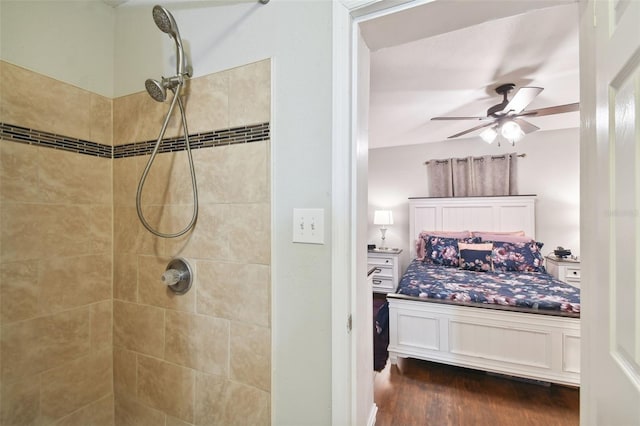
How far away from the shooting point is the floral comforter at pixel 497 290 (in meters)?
2.04

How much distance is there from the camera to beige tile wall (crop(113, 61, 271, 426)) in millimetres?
993

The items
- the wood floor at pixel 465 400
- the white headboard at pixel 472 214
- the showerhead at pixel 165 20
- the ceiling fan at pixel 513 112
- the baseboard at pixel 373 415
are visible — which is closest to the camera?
the showerhead at pixel 165 20

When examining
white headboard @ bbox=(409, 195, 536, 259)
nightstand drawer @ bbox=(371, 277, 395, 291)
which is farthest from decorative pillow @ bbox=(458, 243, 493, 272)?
nightstand drawer @ bbox=(371, 277, 395, 291)

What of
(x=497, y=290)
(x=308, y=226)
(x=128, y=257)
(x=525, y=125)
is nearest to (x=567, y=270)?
(x=497, y=290)

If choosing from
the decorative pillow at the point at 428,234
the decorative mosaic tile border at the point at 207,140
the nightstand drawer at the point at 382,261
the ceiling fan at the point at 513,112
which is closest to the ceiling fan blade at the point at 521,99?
the ceiling fan at the point at 513,112

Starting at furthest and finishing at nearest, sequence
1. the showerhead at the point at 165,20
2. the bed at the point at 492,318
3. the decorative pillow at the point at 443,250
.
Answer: the decorative pillow at the point at 443,250 < the bed at the point at 492,318 < the showerhead at the point at 165,20

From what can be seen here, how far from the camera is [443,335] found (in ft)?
7.29

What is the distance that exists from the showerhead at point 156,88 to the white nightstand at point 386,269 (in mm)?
3489

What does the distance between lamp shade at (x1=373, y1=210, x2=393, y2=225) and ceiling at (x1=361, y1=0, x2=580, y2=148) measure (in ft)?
4.93

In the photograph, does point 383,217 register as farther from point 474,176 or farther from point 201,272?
point 201,272

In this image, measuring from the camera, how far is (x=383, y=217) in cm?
428

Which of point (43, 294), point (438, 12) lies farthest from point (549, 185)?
point (43, 294)

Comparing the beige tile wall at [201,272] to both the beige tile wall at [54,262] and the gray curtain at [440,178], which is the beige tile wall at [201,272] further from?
the gray curtain at [440,178]

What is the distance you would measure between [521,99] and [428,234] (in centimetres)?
216
